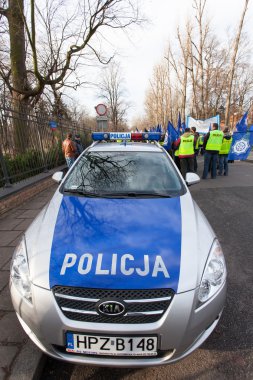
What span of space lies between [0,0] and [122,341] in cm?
1372

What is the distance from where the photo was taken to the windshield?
301 cm

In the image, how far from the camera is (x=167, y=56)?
38.4 metres

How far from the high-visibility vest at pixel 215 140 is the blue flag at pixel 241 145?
146 inches

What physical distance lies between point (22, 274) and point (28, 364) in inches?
25.6

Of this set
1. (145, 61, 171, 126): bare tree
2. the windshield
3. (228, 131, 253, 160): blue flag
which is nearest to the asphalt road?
the windshield

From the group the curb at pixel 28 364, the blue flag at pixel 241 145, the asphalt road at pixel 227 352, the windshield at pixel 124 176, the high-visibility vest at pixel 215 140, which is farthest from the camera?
the blue flag at pixel 241 145

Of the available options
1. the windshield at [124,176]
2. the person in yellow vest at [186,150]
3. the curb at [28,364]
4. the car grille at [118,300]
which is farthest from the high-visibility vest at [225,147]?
the curb at [28,364]

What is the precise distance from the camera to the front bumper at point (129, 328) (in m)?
1.76

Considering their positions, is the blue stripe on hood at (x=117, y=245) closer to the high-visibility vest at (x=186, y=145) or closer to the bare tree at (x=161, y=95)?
the high-visibility vest at (x=186, y=145)

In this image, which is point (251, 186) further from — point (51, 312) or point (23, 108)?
point (51, 312)

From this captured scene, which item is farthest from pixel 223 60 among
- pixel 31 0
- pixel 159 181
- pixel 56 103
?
pixel 159 181

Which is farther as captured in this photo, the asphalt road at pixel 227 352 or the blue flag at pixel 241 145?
the blue flag at pixel 241 145

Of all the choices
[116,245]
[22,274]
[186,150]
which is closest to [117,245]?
[116,245]

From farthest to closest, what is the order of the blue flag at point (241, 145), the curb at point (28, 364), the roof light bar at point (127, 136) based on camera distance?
the blue flag at point (241, 145)
the roof light bar at point (127, 136)
the curb at point (28, 364)
